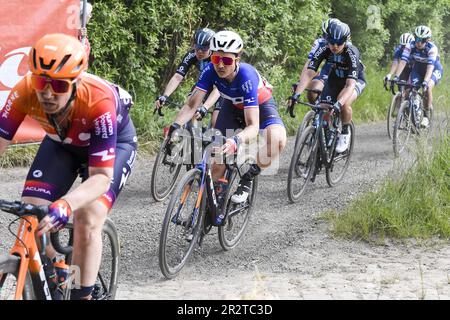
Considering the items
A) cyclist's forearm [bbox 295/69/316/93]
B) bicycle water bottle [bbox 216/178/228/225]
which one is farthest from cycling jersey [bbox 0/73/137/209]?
cyclist's forearm [bbox 295/69/316/93]

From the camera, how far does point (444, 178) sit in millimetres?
8062

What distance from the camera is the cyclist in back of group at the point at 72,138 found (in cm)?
411

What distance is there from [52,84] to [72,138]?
0.58 metres

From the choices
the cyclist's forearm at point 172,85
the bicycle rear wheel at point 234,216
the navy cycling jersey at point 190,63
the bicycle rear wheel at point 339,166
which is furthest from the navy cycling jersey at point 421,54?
the bicycle rear wheel at point 234,216

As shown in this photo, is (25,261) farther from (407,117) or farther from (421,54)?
(421,54)

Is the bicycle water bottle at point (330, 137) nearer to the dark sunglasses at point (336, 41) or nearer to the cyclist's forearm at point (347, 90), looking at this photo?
the cyclist's forearm at point (347, 90)

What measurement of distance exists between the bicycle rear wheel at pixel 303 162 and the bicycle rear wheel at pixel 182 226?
2.57 m

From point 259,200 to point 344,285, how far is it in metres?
3.12

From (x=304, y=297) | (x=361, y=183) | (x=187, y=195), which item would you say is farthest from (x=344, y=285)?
(x=361, y=183)

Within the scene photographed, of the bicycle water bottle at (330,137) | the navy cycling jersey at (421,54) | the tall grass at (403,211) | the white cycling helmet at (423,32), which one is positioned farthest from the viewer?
the navy cycling jersey at (421,54)

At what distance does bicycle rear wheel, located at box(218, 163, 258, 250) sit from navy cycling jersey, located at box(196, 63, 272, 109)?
61cm

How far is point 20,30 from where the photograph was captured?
A: 8852mm

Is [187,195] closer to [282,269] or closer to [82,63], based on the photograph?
[282,269]

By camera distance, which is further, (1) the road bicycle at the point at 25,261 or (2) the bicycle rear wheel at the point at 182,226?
(2) the bicycle rear wheel at the point at 182,226
